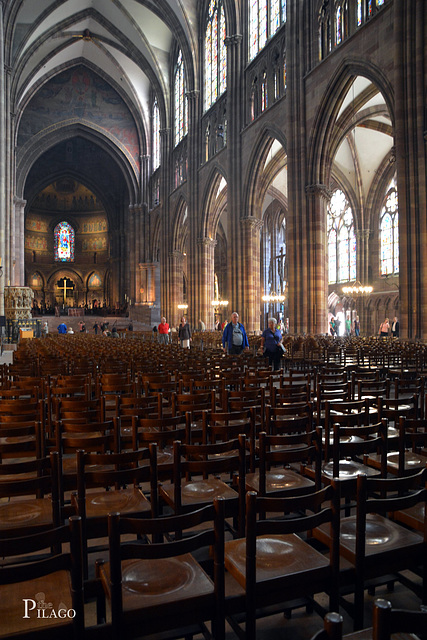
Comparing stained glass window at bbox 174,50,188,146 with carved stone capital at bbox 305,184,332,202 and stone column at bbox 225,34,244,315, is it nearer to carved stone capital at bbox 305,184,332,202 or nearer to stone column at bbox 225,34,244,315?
stone column at bbox 225,34,244,315

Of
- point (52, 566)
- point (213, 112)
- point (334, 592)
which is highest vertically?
point (213, 112)

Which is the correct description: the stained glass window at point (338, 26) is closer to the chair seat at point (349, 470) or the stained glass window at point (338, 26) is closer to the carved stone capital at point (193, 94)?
the carved stone capital at point (193, 94)

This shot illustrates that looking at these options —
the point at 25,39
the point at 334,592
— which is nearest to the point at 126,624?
the point at 334,592

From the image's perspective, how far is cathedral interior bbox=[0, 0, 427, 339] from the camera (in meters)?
16.7

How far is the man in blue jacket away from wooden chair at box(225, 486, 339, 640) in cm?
1067

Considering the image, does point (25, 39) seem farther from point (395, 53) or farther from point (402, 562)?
point (402, 562)

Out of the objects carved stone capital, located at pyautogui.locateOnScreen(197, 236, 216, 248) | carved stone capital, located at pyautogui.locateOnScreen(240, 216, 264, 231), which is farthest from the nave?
carved stone capital, located at pyautogui.locateOnScreen(197, 236, 216, 248)

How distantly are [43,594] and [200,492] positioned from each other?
1.58m

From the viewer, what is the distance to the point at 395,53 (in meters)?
15.7

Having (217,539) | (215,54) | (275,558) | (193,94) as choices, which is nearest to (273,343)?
(275,558)

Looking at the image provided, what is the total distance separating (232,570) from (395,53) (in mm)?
17060

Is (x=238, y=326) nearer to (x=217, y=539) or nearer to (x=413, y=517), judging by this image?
(x=413, y=517)

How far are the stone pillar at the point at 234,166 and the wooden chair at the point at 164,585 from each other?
2630 cm

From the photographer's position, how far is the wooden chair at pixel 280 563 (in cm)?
235
